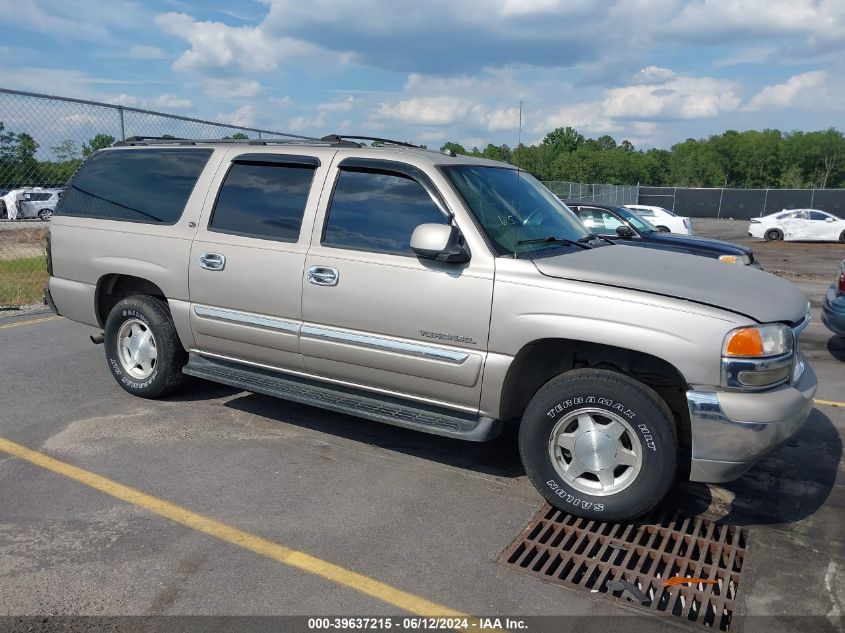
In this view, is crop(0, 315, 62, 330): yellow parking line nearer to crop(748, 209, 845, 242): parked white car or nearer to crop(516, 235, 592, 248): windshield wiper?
crop(516, 235, 592, 248): windshield wiper

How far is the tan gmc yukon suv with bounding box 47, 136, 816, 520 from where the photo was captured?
3.67m

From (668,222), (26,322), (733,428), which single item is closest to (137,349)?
(26,322)

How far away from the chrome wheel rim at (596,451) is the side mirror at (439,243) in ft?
3.55

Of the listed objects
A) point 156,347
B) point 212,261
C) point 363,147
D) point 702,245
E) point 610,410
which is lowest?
point 156,347

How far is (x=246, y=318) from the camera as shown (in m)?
4.91

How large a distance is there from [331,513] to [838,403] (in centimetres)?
470

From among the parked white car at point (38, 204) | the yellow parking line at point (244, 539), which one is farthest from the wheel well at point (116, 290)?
the parked white car at point (38, 204)

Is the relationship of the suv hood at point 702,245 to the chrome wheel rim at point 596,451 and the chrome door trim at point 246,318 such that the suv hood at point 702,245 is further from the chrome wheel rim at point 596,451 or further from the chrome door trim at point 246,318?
the chrome door trim at point 246,318

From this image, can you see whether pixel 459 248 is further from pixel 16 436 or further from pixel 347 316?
pixel 16 436

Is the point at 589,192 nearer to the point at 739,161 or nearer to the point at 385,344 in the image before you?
the point at 385,344

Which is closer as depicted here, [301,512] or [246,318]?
[301,512]

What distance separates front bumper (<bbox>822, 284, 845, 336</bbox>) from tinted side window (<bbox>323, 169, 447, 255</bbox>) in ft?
17.2

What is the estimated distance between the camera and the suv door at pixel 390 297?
13.6 ft

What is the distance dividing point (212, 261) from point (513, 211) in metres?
2.11
